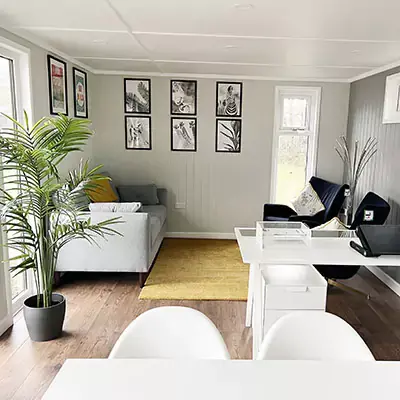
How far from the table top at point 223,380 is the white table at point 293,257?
1.11 metres

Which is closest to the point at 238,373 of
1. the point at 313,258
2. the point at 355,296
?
the point at 313,258

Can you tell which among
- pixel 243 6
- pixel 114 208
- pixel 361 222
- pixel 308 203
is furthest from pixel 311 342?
pixel 308 203

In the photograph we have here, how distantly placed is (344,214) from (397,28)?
9.11 feet

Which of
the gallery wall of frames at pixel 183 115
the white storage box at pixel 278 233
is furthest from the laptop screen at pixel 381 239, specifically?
the gallery wall of frames at pixel 183 115

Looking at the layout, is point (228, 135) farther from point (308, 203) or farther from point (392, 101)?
point (392, 101)

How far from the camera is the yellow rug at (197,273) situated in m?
3.74

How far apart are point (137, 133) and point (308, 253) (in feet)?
11.6

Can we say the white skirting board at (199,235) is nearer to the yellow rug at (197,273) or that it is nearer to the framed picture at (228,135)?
the yellow rug at (197,273)

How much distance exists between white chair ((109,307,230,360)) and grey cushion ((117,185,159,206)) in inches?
146

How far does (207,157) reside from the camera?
554 centimetres

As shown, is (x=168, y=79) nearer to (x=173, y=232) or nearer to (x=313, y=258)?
(x=173, y=232)

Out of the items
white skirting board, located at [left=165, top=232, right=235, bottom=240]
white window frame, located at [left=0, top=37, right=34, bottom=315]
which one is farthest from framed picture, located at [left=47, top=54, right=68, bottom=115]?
white skirting board, located at [left=165, top=232, right=235, bottom=240]

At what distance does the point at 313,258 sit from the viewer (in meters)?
2.50

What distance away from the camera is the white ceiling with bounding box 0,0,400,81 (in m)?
2.36
